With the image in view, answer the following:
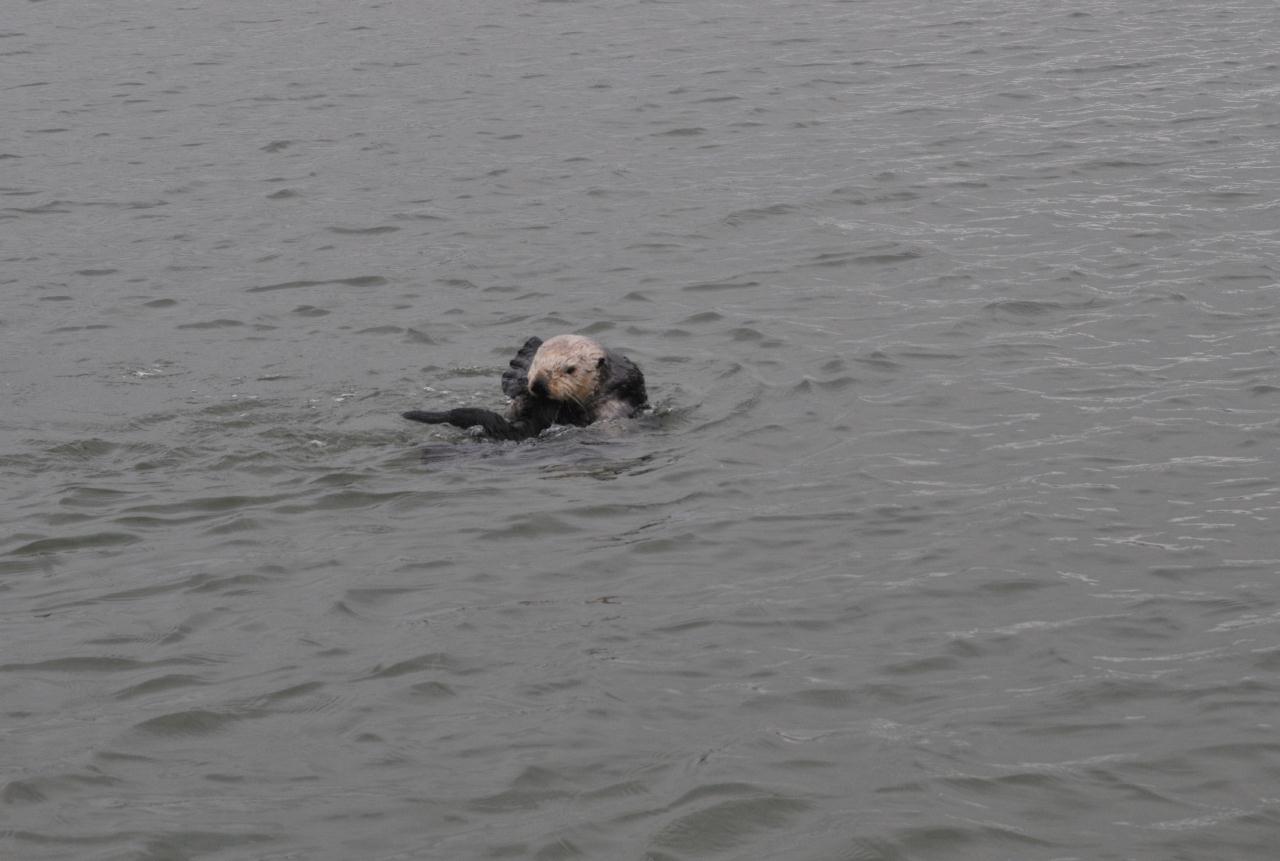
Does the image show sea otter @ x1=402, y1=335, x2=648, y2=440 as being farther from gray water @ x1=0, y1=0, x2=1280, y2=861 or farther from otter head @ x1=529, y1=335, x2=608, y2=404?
gray water @ x1=0, y1=0, x2=1280, y2=861

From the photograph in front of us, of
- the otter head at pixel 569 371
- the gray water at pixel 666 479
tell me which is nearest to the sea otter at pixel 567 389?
the otter head at pixel 569 371

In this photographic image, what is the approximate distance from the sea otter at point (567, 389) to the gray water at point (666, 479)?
0.47ft

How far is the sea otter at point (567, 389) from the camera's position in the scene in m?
8.88

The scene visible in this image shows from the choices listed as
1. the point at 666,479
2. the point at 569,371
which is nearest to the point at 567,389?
the point at 569,371

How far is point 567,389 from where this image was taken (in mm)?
8898

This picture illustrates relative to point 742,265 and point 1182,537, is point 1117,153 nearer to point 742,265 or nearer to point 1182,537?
point 742,265

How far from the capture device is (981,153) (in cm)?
1493

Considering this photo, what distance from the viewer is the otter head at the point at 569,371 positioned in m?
8.88

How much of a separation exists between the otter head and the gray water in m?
0.23

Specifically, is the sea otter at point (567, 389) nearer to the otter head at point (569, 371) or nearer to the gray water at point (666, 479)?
the otter head at point (569, 371)

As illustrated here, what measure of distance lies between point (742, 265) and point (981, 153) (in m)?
3.58

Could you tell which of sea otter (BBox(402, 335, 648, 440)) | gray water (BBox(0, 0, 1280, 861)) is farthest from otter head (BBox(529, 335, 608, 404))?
gray water (BBox(0, 0, 1280, 861))

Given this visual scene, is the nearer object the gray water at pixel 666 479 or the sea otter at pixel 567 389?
the gray water at pixel 666 479

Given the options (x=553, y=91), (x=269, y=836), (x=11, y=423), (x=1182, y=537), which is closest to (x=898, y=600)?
(x=1182, y=537)
